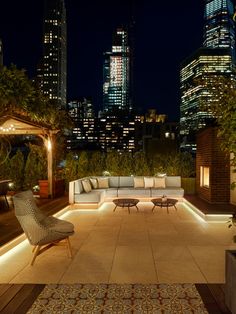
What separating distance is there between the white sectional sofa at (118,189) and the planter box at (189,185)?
0.94m

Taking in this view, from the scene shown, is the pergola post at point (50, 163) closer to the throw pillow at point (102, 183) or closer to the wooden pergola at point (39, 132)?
the wooden pergola at point (39, 132)

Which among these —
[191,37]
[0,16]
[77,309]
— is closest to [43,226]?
[77,309]

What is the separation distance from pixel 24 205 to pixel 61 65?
116m

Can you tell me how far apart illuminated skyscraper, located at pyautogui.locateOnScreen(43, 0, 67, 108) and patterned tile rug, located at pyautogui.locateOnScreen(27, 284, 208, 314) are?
104 meters

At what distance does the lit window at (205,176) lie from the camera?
10.9 m

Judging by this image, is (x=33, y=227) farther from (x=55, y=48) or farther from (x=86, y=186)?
(x=55, y=48)

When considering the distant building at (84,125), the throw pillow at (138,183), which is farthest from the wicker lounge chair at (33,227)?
the distant building at (84,125)

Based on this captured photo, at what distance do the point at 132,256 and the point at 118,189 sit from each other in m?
6.27

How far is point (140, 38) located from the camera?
54.0 meters

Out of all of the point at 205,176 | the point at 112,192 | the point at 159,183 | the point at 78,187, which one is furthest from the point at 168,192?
the point at 78,187

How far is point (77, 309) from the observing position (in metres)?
3.37

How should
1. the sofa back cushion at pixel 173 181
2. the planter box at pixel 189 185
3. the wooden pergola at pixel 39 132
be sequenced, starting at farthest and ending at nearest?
the planter box at pixel 189 185
the sofa back cushion at pixel 173 181
the wooden pergola at pixel 39 132

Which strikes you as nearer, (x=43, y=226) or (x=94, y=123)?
(x=43, y=226)

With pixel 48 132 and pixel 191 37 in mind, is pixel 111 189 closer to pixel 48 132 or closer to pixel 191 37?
pixel 48 132
